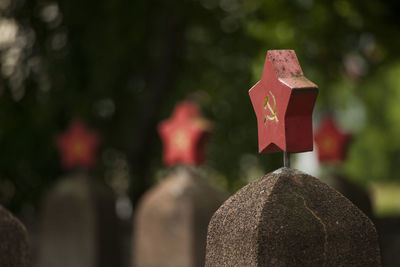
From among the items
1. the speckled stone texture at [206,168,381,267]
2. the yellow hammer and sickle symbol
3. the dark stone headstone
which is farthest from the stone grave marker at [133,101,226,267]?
the speckled stone texture at [206,168,381,267]

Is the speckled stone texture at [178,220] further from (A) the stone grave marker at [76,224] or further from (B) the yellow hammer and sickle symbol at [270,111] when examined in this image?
(B) the yellow hammer and sickle symbol at [270,111]

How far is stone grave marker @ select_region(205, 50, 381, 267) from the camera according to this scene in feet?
9.60

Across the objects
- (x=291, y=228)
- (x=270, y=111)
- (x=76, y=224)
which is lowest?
(x=76, y=224)

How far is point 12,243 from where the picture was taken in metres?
3.50

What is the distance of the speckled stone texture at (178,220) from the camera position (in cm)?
649

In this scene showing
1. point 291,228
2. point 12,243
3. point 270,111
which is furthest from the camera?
point 12,243

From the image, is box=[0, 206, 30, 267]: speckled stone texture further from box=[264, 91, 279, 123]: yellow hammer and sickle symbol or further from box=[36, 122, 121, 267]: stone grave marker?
box=[36, 122, 121, 267]: stone grave marker

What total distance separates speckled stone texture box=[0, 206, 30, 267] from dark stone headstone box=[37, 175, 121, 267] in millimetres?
3932

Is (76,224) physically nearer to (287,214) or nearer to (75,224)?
(75,224)

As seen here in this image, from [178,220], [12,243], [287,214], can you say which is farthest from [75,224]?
[287,214]

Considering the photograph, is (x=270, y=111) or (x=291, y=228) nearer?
(x=291, y=228)

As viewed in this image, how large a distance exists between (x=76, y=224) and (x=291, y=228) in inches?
193

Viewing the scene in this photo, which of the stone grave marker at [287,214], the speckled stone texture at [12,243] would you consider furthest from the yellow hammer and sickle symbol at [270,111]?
the speckled stone texture at [12,243]

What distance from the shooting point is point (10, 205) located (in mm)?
8930
